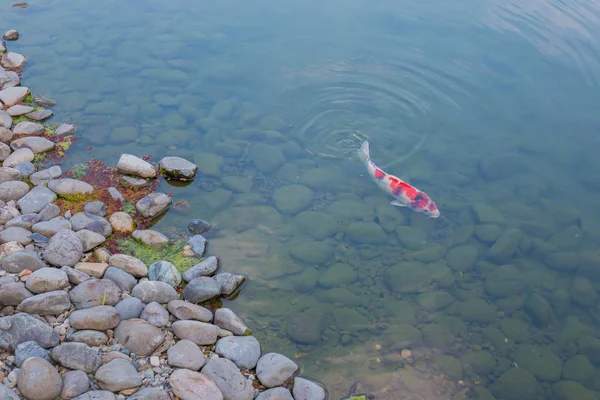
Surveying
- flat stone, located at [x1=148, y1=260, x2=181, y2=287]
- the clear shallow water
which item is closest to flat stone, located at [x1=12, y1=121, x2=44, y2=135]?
the clear shallow water

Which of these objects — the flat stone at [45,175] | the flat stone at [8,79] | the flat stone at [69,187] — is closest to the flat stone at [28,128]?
the flat stone at [45,175]

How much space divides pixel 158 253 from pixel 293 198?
1.89 meters

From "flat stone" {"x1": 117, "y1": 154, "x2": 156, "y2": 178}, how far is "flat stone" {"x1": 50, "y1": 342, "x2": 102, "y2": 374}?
3.01 meters

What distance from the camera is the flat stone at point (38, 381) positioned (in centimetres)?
411

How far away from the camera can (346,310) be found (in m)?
5.93

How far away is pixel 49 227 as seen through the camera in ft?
19.3

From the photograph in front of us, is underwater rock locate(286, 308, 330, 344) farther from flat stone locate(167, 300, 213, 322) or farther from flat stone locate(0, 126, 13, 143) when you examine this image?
flat stone locate(0, 126, 13, 143)

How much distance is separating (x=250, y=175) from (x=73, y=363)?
12.1 ft

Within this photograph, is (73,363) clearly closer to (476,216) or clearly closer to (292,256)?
(292,256)

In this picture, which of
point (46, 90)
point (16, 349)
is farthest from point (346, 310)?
point (46, 90)

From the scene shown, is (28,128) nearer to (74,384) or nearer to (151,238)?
(151,238)

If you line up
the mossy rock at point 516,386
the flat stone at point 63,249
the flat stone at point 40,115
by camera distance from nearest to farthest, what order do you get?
the mossy rock at point 516,386
the flat stone at point 63,249
the flat stone at point 40,115

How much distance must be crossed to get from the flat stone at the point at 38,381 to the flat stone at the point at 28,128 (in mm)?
4475

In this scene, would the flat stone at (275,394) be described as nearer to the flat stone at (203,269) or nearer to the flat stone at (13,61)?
the flat stone at (203,269)
